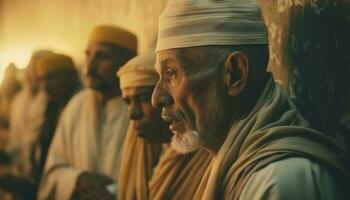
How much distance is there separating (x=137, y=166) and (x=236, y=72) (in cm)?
127

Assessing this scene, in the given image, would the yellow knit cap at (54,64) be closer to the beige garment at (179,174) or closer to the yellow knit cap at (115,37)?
the yellow knit cap at (115,37)

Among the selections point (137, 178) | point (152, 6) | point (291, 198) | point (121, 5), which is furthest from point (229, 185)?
point (121, 5)

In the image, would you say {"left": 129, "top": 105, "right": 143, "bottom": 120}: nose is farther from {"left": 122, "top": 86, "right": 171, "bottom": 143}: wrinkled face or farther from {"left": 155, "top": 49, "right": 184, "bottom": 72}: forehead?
{"left": 155, "top": 49, "right": 184, "bottom": 72}: forehead

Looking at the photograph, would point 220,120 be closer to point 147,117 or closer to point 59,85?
point 147,117

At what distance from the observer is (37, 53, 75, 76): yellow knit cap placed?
5.86 metres

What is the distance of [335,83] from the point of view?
3.15 meters

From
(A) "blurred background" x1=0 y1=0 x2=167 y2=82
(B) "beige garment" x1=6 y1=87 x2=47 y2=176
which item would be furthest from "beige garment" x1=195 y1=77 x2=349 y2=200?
(B) "beige garment" x1=6 y1=87 x2=47 y2=176

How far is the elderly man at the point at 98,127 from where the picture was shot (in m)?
4.68

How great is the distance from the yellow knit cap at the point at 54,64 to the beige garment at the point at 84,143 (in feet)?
1.85

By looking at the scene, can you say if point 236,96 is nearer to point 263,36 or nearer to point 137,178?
point 263,36

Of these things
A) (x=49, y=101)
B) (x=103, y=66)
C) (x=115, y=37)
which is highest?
(x=115, y=37)

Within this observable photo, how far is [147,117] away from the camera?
12.6ft

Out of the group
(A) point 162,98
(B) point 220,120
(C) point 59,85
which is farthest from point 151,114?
(C) point 59,85

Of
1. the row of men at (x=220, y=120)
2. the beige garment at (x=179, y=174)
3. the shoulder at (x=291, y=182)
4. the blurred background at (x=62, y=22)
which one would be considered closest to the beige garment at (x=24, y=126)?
the blurred background at (x=62, y=22)
